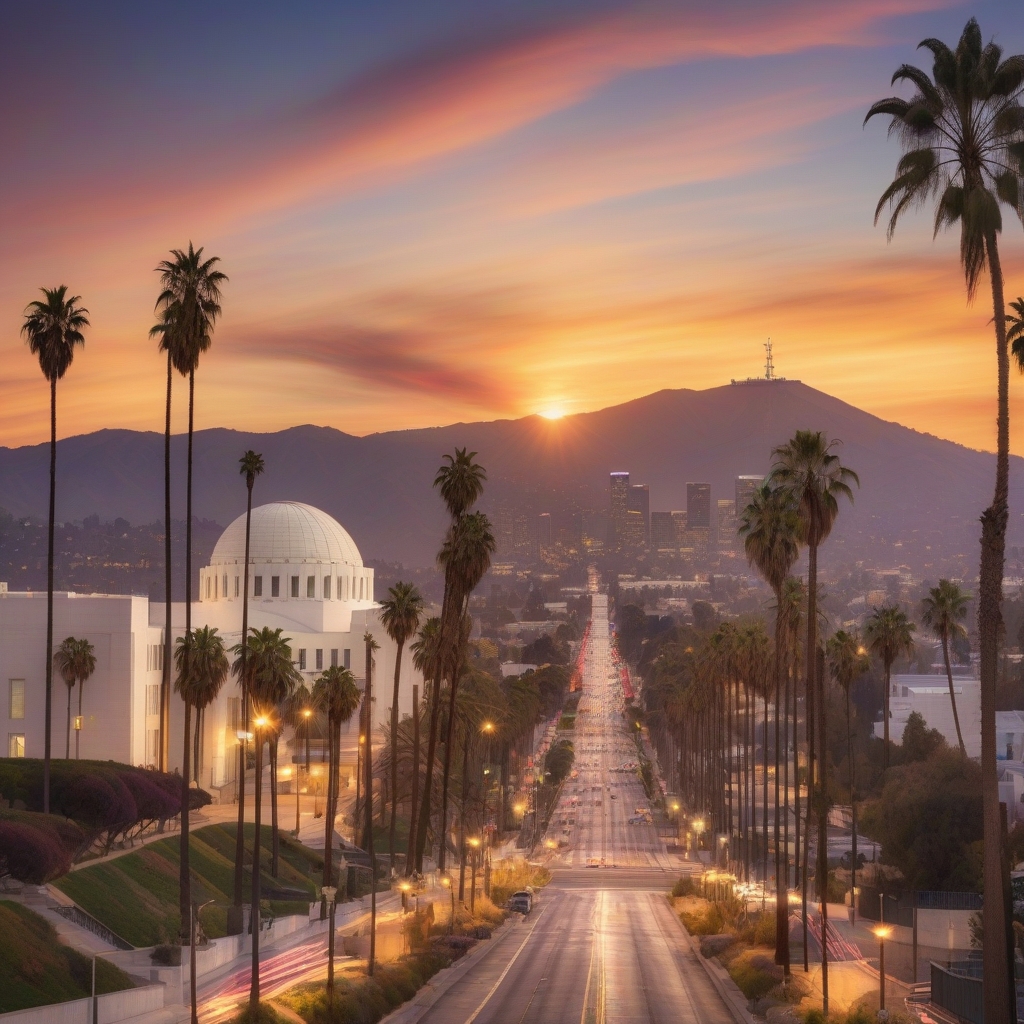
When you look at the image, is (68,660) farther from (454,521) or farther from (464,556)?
(464,556)

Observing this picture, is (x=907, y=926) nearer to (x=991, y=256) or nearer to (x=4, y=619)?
(x=991, y=256)

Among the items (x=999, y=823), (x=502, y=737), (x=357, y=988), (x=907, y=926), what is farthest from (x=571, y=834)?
(x=999, y=823)

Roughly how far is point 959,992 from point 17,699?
76.4m

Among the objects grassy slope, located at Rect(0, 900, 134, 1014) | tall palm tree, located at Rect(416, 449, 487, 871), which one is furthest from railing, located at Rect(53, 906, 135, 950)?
tall palm tree, located at Rect(416, 449, 487, 871)

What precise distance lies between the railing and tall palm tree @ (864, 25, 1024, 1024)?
28722 mm

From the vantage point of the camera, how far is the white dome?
171750 millimetres

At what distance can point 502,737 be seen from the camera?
14262cm

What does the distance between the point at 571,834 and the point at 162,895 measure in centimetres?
9575

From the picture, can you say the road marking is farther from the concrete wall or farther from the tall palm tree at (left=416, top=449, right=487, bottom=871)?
the concrete wall

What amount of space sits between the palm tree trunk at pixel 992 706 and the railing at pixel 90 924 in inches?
1123

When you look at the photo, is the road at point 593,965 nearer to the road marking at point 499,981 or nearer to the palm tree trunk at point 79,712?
the road marking at point 499,981

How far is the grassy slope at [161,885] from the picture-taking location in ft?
183

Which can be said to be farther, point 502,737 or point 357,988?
point 502,737

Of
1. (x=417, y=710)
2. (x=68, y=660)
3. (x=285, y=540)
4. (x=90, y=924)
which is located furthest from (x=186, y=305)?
(x=285, y=540)
